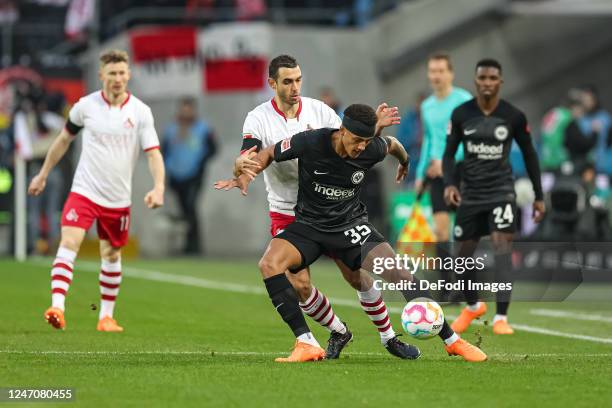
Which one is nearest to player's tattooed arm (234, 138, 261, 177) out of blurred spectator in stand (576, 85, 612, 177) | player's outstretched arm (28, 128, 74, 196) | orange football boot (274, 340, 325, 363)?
orange football boot (274, 340, 325, 363)

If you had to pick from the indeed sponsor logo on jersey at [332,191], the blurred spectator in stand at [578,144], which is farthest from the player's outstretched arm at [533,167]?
the blurred spectator in stand at [578,144]

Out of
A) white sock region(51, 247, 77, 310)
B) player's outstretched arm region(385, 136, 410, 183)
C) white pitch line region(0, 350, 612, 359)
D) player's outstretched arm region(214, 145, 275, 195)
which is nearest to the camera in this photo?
player's outstretched arm region(214, 145, 275, 195)

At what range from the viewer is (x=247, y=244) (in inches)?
1033

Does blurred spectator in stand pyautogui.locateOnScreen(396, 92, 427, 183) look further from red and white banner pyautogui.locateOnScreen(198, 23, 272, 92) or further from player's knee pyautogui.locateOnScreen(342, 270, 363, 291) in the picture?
player's knee pyautogui.locateOnScreen(342, 270, 363, 291)

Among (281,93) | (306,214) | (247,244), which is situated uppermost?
(281,93)

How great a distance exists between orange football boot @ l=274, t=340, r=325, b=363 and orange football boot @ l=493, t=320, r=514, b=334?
3.41m

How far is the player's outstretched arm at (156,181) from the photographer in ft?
39.5

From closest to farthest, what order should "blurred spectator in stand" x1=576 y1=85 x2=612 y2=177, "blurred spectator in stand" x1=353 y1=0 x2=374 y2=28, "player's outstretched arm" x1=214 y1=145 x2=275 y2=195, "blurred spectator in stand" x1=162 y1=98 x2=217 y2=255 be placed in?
"player's outstretched arm" x1=214 y1=145 x2=275 y2=195 → "blurred spectator in stand" x1=576 y1=85 x2=612 y2=177 → "blurred spectator in stand" x1=162 y1=98 x2=217 y2=255 → "blurred spectator in stand" x1=353 y1=0 x2=374 y2=28

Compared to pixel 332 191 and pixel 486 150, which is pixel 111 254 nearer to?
pixel 486 150

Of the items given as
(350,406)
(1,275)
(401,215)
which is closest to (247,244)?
(401,215)

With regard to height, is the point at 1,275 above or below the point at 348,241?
below

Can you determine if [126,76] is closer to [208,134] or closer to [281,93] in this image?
[281,93]

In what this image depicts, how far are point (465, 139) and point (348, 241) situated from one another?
359 centimetres

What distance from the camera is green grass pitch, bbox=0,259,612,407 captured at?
810 cm
